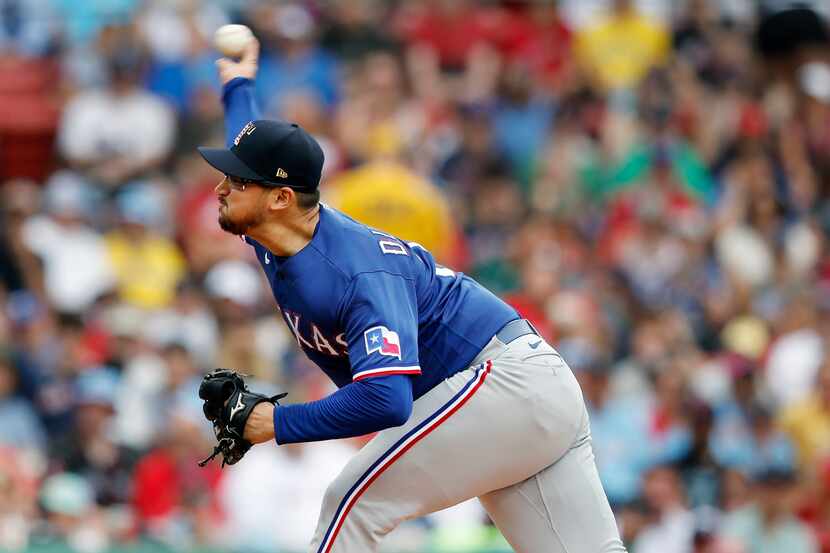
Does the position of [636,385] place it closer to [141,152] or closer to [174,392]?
[174,392]

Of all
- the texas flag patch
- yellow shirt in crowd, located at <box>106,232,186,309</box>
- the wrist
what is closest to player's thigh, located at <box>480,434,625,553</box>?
the texas flag patch

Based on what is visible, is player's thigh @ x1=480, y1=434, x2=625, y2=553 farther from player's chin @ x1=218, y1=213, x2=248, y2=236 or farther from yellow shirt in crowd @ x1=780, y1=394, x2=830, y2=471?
yellow shirt in crowd @ x1=780, y1=394, x2=830, y2=471

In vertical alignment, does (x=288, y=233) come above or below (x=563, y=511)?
above

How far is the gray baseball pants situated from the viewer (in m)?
5.13

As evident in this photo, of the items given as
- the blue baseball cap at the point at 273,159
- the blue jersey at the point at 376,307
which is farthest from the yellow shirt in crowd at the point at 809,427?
the blue baseball cap at the point at 273,159

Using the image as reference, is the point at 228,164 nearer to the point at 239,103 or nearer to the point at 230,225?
the point at 230,225

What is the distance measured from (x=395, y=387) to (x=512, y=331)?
0.70 metres

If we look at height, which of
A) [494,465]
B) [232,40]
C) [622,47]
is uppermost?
[622,47]

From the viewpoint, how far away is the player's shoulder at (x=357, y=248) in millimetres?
5039

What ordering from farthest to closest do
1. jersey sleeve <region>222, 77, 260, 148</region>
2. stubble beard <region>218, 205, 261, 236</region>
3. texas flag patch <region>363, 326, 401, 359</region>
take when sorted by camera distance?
1. jersey sleeve <region>222, 77, 260, 148</region>
2. stubble beard <region>218, 205, 261, 236</region>
3. texas flag patch <region>363, 326, 401, 359</region>

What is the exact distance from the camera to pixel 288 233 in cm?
513

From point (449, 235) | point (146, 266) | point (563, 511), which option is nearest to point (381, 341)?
point (563, 511)

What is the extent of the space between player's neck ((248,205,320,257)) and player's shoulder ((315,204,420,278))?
58 millimetres

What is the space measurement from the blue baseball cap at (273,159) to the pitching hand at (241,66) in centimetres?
96
